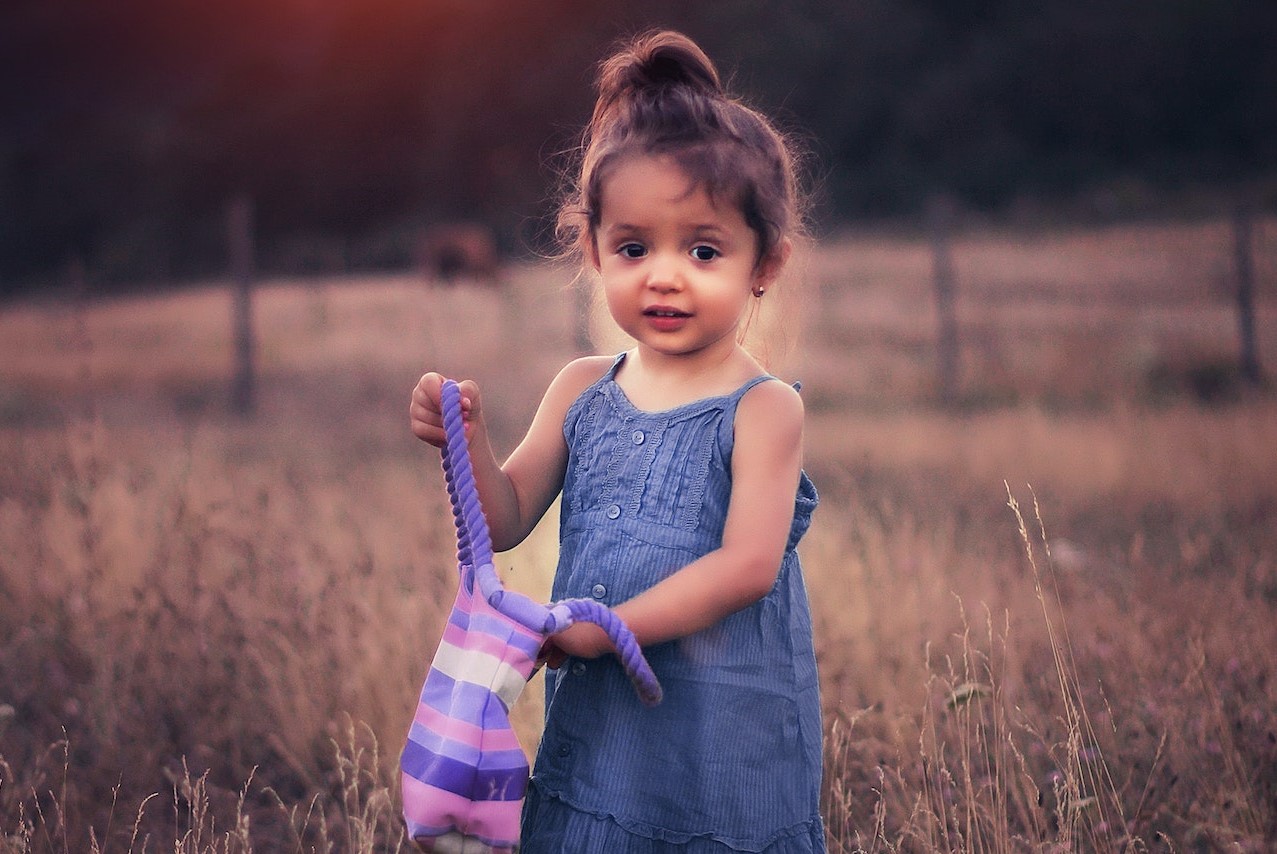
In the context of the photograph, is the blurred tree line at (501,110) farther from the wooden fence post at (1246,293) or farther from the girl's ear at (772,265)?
the girl's ear at (772,265)

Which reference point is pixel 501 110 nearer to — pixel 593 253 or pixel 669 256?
pixel 593 253

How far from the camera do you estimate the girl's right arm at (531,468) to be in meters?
1.74

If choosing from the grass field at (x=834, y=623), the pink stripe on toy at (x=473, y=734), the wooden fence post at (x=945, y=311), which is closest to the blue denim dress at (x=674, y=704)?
the pink stripe on toy at (x=473, y=734)

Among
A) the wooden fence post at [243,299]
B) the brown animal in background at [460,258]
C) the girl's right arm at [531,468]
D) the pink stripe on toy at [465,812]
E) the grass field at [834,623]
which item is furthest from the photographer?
the brown animal in background at [460,258]

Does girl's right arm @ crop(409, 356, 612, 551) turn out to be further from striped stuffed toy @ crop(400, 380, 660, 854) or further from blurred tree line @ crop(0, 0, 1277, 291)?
blurred tree line @ crop(0, 0, 1277, 291)

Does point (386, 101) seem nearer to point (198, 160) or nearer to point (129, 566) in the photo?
point (198, 160)

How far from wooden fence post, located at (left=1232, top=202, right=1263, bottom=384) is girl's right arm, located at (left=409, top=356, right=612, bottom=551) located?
862 cm

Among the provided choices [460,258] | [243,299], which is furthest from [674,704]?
[460,258]

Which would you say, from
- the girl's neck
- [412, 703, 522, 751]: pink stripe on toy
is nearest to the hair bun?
the girl's neck

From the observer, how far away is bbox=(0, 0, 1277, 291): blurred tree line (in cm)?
3269

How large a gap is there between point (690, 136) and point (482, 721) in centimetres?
83

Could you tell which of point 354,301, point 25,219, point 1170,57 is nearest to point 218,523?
point 354,301

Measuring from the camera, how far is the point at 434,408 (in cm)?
165

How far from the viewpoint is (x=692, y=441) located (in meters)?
1.63
